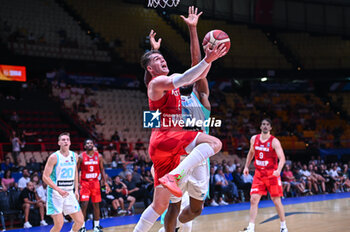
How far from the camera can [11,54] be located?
648 inches

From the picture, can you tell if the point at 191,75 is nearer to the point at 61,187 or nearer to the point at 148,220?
the point at 148,220

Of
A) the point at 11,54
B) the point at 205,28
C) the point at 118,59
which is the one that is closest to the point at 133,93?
the point at 118,59

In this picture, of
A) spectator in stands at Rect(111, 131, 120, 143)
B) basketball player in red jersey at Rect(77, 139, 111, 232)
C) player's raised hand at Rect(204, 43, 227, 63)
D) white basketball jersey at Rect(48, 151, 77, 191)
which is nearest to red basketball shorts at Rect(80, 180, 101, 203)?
basketball player in red jersey at Rect(77, 139, 111, 232)

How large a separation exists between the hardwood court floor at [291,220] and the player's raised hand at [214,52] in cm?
486

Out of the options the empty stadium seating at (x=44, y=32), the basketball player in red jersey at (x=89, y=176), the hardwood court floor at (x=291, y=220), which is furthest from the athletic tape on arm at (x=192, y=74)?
the empty stadium seating at (x=44, y=32)

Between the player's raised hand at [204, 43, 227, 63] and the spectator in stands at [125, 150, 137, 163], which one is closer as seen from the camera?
the player's raised hand at [204, 43, 227, 63]

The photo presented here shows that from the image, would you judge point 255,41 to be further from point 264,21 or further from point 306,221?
point 306,221

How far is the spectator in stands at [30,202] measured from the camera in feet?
30.8

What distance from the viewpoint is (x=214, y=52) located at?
3.78m

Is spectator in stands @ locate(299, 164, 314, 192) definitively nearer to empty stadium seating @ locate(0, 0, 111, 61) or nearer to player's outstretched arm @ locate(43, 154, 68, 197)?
empty stadium seating @ locate(0, 0, 111, 61)

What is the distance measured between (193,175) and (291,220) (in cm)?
489

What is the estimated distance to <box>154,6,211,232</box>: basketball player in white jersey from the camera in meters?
4.49

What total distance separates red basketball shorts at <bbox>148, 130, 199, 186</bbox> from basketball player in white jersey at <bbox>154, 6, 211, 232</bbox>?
33cm

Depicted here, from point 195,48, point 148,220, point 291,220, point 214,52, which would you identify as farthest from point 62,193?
point 291,220
